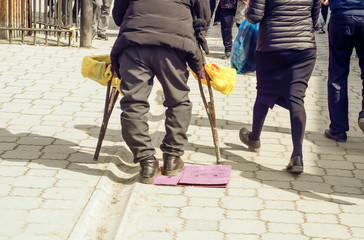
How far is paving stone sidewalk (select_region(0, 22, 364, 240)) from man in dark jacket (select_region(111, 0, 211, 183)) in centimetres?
45

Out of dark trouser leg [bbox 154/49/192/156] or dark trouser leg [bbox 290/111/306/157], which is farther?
dark trouser leg [bbox 290/111/306/157]

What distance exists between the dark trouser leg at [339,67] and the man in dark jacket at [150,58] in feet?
5.96

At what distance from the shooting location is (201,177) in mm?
6121

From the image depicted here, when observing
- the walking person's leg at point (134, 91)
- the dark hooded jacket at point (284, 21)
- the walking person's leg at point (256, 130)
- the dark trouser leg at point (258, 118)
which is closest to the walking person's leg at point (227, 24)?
the walking person's leg at point (256, 130)

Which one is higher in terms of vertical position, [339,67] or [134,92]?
[134,92]

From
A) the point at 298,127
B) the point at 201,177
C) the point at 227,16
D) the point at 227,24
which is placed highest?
the point at 298,127

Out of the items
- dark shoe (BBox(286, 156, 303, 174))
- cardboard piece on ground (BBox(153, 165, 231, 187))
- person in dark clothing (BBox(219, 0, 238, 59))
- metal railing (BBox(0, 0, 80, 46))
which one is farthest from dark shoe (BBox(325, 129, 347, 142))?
metal railing (BBox(0, 0, 80, 46))

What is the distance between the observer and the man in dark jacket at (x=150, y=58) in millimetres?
5758

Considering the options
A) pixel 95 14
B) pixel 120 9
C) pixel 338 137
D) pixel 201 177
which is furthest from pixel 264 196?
pixel 95 14

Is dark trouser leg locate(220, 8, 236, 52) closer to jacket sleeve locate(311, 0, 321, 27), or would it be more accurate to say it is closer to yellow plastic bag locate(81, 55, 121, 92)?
jacket sleeve locate(311, 0, 321, 27)

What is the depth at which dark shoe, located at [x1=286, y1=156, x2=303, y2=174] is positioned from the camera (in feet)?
20.7

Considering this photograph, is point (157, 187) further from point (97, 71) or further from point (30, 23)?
point (30, 23)

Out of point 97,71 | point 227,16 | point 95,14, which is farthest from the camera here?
point 95,14

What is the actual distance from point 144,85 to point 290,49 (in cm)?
141
